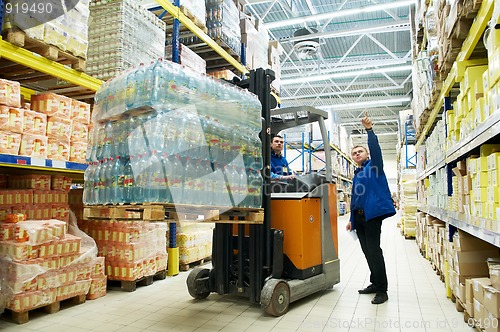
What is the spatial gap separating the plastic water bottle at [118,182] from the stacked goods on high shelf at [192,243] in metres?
3.08

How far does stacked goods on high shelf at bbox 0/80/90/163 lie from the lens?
3.86m

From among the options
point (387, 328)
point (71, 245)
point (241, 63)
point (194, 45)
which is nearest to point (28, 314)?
point (71, 245)

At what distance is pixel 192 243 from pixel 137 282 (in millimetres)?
1323

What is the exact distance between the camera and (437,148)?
5496 mm

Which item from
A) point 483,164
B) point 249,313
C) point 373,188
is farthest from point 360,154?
point 249,313

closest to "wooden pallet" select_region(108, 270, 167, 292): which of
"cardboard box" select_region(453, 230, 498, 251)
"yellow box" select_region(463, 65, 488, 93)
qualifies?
"cardboard box" select_region(453, 230, 498, 251)

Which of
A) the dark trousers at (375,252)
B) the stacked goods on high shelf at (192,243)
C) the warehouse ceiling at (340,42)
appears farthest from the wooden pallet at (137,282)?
the warehouse ceiling at (340,42)

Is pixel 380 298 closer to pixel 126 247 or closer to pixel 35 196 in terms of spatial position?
pixel 126 247

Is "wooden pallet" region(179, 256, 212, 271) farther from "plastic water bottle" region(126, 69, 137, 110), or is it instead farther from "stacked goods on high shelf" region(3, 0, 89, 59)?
"plastic water bottle" region(126, 69, 137, 110)

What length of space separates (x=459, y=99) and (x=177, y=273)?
15.0ft

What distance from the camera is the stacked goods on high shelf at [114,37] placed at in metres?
5.14

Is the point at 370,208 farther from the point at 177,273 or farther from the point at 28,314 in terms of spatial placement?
the point at 28,314

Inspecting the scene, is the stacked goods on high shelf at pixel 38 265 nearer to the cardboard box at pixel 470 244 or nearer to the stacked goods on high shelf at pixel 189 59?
the stacked goods on high shelf at pixel 189 59

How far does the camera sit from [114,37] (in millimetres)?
5156
